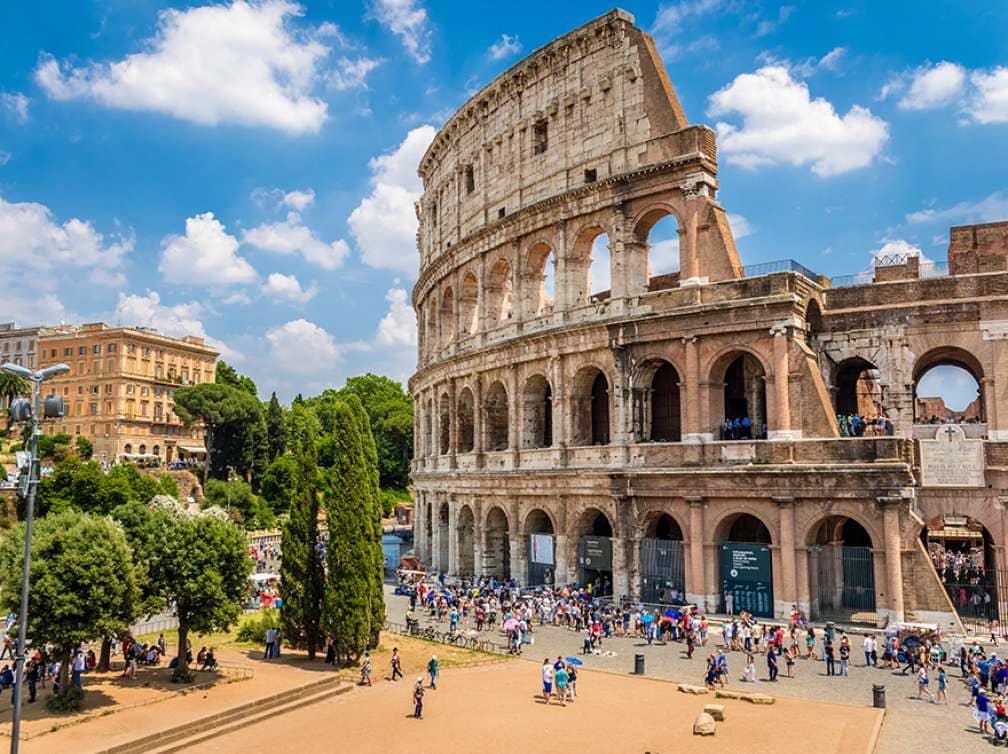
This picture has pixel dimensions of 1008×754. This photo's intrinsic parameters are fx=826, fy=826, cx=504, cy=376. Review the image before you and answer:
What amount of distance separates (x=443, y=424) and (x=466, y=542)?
7.09 metres

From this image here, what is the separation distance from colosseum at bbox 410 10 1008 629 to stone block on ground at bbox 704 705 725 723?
9.00 metres

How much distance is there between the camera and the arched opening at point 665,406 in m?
32.1

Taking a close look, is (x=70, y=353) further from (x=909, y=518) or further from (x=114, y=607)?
(x=909, y=518)

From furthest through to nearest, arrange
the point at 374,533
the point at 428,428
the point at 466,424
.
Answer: the point at 428,428 < the point at 466,424 < the point at 374,533

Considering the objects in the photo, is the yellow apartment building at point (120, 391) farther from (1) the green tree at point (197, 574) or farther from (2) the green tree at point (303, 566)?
(1) the green tree at point (197, 574)

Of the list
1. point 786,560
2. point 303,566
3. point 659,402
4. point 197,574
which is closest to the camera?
point 197,574

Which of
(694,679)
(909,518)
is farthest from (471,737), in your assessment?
(909,518)

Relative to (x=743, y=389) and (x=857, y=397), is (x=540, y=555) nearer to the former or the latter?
(x=743, y=389)

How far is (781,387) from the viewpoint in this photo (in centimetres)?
2752

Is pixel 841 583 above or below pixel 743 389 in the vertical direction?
below

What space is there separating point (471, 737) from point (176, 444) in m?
82.3

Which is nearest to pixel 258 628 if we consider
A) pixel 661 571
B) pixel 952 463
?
pixel 661 571

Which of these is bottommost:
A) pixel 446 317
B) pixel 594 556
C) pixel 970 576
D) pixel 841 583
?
pixel 970 576

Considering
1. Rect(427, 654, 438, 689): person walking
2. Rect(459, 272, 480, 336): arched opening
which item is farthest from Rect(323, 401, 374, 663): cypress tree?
Rect(459, 272, 480, 336): arched opening
